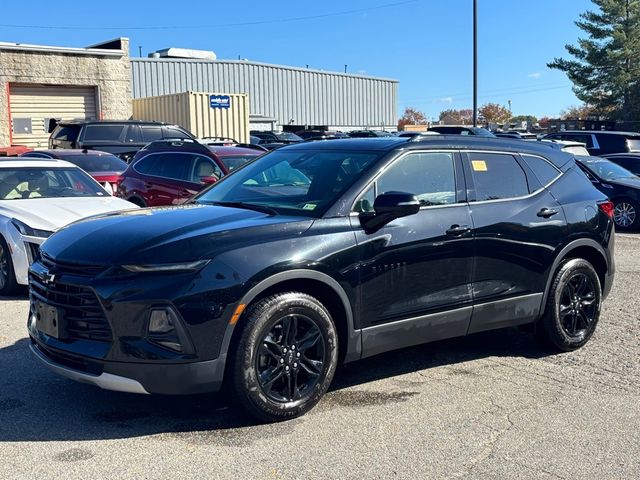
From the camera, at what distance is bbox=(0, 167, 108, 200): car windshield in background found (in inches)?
356

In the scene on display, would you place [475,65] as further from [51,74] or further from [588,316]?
[588,316]

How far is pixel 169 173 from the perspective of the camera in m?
12.3

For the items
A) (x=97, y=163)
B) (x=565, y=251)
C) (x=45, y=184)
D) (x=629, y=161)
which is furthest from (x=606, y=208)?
(x=629, y=161)

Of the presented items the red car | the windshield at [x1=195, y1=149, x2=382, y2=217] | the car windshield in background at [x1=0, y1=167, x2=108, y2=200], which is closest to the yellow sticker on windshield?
the windshield at [x1=195, y1=149, x2=382, y2=217]

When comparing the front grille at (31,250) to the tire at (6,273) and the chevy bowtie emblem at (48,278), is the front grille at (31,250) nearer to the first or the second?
the tire at (6,273)

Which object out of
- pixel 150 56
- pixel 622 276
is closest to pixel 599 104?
pixel 150 56

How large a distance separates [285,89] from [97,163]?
33.7 metres

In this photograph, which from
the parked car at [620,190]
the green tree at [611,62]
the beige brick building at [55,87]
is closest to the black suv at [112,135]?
the beige brick building at [55,87]

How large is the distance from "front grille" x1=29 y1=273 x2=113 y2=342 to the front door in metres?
1.62

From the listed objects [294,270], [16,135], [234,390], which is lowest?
[234,390]

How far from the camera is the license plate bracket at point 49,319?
4406 millimetres

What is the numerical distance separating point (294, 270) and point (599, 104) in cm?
5183

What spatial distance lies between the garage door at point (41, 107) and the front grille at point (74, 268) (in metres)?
24.3

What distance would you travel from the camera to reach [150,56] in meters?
41.5
